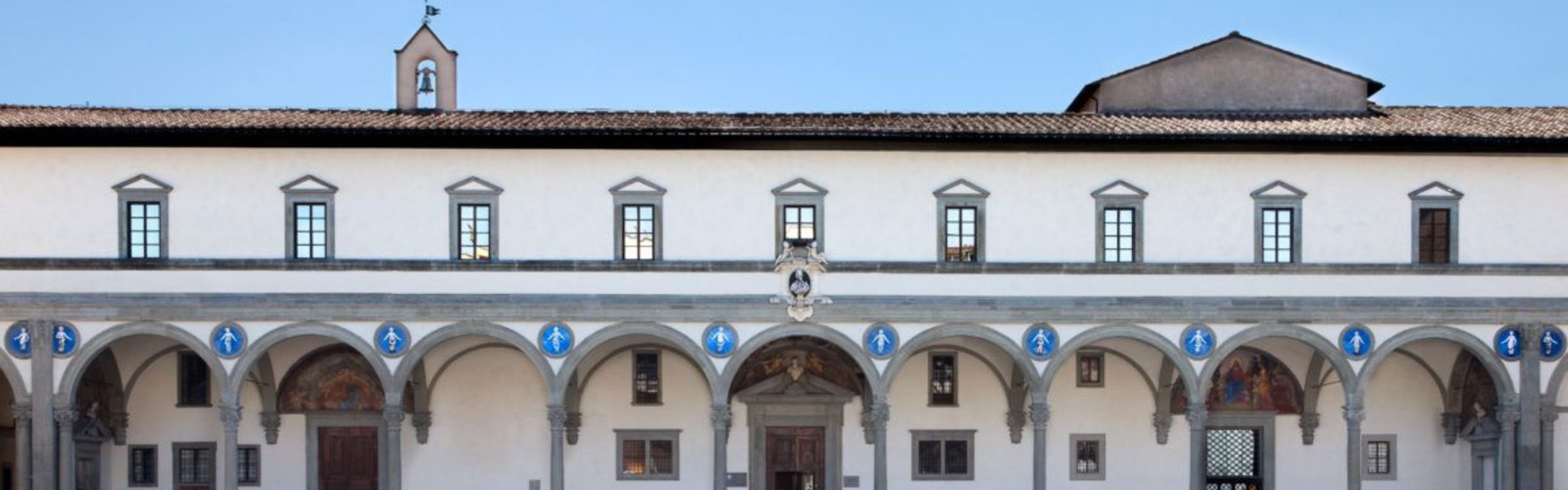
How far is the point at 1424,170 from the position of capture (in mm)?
27953

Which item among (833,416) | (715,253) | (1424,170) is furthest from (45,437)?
(1424,170)

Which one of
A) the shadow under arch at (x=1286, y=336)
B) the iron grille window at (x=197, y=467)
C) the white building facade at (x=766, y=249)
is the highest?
the white building facade at (x=766, y=249)

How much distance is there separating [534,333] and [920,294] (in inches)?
252

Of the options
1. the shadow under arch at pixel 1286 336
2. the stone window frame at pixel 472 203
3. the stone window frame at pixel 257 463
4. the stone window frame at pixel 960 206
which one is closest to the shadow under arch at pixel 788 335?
the stone window frame at pixel 960 206

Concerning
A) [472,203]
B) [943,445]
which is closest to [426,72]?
[472,203]

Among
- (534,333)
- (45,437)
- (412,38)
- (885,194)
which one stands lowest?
(45,437)

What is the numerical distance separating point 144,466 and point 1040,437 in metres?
16.0

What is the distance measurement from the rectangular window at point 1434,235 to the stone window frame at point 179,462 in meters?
21.4

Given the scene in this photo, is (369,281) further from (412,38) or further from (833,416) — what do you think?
(833,416)

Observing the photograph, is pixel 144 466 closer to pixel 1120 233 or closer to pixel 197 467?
pixel 197 467

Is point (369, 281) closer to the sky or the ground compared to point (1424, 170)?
closer to the ground

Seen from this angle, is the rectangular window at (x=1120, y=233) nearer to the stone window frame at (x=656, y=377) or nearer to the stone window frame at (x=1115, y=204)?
the stone window frame at (x=1115, y=204)

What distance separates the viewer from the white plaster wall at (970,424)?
98.6 feet

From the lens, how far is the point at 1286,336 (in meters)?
27.5
